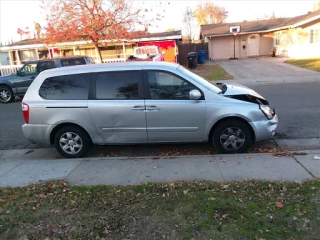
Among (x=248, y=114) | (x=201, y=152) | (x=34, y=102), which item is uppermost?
(x=34, y=102)

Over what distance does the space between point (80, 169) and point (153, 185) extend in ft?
5.09

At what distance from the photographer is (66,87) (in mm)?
5445

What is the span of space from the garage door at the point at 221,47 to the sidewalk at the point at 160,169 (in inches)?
1203

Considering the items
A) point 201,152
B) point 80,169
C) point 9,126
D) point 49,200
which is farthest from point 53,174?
point 9,126

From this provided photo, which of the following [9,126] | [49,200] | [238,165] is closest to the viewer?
[49,200]

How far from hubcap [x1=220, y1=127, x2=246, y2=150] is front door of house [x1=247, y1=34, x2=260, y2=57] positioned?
30.7 m

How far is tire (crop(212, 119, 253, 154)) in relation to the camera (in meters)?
5.16

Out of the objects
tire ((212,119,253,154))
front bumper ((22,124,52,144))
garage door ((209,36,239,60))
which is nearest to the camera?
tire ((212,119,253,154))

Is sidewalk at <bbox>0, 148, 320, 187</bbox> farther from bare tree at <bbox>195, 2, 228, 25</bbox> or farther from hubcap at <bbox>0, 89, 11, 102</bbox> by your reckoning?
bare tree at <bbox>195, 2, 228, 25</bbox>

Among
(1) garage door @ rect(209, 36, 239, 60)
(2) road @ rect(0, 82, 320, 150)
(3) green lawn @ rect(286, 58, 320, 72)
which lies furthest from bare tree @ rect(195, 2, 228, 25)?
(2) road @ rect(0, 82, 320, 150)

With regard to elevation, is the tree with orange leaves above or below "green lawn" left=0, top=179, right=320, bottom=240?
above

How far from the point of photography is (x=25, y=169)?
508cm

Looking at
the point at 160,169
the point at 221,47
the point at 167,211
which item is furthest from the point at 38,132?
the point at 221,47

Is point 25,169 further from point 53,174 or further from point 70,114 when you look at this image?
point 70,114
